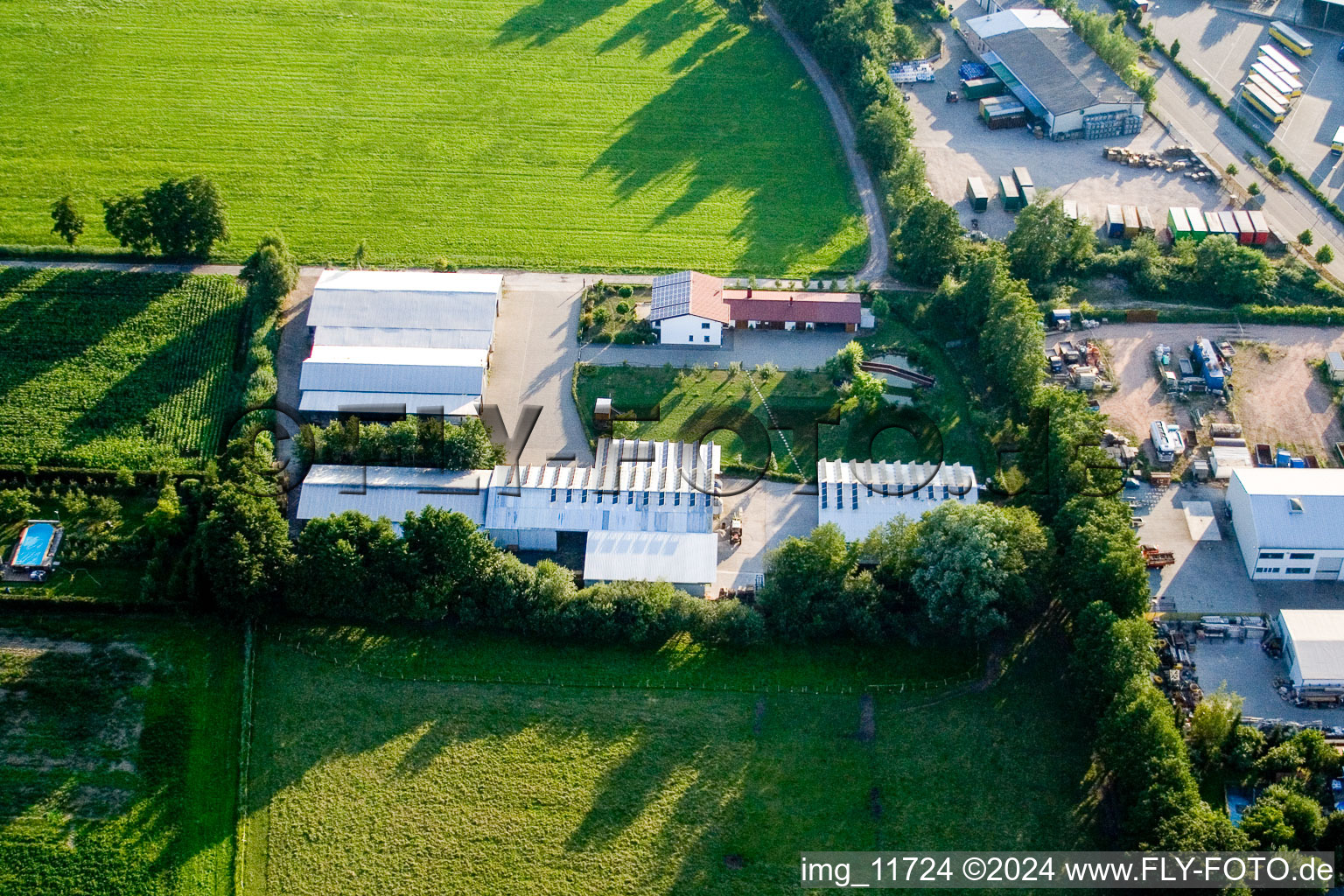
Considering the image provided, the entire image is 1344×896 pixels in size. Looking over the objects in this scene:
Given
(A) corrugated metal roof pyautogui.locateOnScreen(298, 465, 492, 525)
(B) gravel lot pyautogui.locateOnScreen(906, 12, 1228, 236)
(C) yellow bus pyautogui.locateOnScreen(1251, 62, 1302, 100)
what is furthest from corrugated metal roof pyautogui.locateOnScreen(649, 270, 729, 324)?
(C) yellow bus pyautogui.locateOnScreen(1251, 62, 1302, 100)

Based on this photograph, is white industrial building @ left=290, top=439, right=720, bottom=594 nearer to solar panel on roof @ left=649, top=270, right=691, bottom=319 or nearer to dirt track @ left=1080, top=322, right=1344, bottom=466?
solar panel on roof @ left=649, top=270, right=691, bottom=319

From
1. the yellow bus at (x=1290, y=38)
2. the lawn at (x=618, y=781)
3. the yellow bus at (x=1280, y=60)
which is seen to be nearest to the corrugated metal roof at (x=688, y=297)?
the lawn at (x=618, y=781)

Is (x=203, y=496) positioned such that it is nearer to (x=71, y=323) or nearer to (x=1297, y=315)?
(x=71, y=323)

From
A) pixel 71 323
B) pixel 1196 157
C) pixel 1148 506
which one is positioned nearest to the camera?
pixel 1148 506

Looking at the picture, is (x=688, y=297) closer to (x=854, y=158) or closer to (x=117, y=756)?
(x=854, y=158)

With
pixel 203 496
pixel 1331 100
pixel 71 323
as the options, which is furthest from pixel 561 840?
pixel 1331 100

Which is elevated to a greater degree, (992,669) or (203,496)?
(203,496)

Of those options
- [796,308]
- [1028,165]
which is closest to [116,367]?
[796,308]
